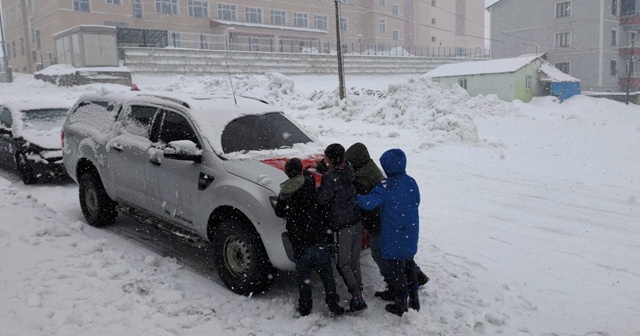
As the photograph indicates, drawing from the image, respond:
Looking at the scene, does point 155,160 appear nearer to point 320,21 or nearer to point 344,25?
point 320,21

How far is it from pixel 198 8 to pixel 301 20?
13.3 metres

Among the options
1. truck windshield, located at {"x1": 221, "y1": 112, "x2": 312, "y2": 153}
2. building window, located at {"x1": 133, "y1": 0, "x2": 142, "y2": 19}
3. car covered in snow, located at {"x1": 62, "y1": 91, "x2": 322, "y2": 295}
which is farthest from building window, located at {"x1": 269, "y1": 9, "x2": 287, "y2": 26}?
truck windshield, located at {"x1": 221, "y1": 112, "x2": 312, "y2": 153}

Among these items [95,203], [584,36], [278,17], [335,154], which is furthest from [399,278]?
[278,17]

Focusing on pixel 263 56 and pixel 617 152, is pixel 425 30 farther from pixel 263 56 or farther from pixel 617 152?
pixel 617 152

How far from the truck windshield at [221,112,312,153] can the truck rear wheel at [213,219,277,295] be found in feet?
3.27

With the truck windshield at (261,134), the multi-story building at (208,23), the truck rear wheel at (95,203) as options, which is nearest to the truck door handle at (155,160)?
the truck windshield at (261,134)

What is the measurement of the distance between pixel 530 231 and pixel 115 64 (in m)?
28.3

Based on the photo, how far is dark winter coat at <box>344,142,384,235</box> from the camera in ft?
15.3

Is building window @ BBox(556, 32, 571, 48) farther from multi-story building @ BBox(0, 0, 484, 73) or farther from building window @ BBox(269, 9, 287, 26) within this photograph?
building window @ BBox(269, 9, 287, 26)

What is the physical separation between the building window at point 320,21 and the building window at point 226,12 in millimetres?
11443

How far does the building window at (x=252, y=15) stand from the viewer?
49.6m

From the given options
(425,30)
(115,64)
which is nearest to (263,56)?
(115,64)

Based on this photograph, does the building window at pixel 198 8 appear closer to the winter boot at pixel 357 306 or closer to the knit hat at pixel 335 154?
the knit hat at pixel 335 154

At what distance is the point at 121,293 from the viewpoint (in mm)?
4809
